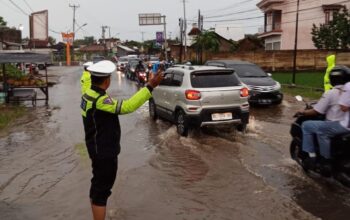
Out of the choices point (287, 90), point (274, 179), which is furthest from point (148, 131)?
point (287, 90)

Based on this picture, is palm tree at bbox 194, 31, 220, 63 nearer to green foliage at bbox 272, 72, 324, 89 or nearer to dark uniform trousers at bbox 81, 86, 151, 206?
green foliage at bbox 272, 72, 324, 89

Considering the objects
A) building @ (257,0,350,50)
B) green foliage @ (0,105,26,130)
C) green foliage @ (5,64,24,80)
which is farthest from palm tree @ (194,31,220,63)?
green foliage @ (0,105,26,130)

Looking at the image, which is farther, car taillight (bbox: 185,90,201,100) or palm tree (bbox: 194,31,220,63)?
palm tree (bbox: 194,31,220,63)

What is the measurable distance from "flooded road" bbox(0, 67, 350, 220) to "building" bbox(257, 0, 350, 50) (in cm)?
4028

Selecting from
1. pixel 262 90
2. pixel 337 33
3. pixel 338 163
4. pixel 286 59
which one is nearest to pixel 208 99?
pixel 338 163

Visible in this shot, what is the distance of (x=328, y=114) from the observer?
722 centimetres

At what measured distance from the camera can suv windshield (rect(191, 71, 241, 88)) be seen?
11.5 metres

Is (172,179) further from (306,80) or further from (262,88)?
(306,80)

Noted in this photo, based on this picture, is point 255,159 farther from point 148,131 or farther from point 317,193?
point 148,131

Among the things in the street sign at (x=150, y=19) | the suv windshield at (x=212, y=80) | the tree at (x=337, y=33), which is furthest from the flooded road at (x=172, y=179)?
the street sign at (x=150, y=19)

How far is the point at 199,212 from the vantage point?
6293 mm

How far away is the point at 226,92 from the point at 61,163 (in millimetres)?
4214

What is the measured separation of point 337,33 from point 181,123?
31359 mm

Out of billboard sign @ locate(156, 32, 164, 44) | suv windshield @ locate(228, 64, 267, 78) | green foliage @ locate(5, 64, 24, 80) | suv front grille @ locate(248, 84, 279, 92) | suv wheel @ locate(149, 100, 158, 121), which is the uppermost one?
billboard sign @ locate(156, 32, 164, 44)
